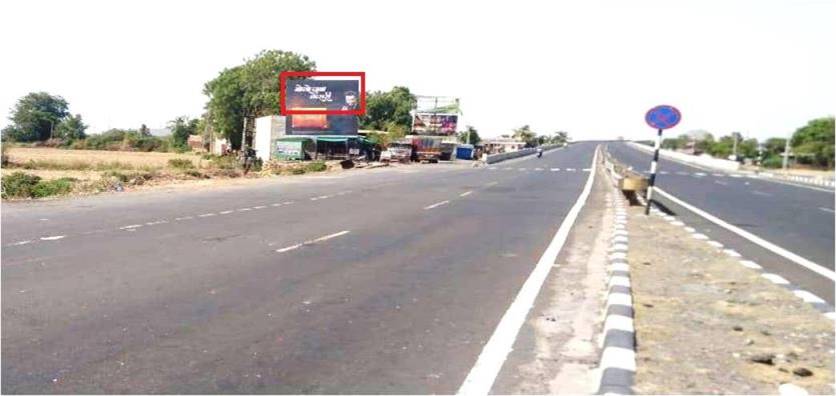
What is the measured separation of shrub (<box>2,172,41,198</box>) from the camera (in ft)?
64.4

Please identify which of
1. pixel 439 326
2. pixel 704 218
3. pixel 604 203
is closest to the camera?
pixel 439 326

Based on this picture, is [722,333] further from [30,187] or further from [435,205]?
[30,187]

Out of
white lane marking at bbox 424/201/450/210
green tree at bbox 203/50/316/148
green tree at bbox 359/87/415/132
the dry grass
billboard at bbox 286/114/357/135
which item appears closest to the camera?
white lane marking at bbox 424/201/450/210

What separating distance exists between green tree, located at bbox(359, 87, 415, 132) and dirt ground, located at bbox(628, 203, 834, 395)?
89.6 m

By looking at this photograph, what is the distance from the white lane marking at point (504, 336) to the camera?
4.57 meters

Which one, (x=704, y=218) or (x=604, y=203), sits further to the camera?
(x=604, y=203)

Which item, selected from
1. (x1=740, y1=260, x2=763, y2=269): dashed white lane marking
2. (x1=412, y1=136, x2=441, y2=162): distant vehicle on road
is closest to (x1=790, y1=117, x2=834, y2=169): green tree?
(x1=412, y1=136, x2=441, y2=162): distant vehicle on road

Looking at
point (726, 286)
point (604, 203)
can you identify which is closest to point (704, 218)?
point (604, 203)

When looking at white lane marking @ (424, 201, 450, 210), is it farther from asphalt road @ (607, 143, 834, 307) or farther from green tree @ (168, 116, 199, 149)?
green tree @ (168, 116, 199, 149)

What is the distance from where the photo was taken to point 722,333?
5.95 metres

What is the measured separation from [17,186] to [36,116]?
260 feet

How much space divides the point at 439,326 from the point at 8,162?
3978 centimetres

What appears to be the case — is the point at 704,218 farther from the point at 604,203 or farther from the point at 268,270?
the point at 268,270

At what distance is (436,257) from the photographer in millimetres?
10133
